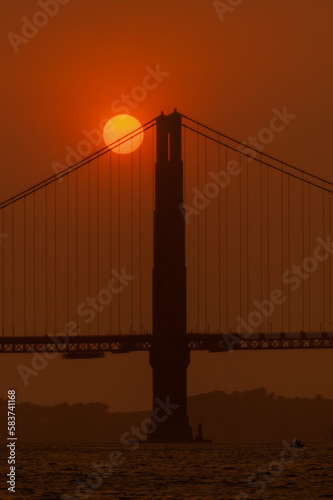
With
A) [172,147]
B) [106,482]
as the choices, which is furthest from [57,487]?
[172,147]

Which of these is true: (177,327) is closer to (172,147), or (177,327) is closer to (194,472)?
(172,147)

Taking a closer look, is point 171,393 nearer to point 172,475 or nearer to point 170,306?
point 170,306

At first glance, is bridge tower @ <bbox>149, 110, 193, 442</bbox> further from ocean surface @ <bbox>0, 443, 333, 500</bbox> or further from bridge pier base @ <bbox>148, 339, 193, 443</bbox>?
ocean surface @ <bbox>0, 443, 333, 500</bbox>

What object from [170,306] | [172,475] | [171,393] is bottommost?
[172,475]

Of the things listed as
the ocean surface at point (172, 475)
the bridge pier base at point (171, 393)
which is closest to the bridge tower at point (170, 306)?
the bridge pier base at point (171, 393)

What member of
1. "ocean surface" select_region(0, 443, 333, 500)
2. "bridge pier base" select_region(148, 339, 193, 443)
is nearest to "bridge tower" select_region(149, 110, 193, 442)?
"bridge pier base" select_region(148, 339, 193, 443)

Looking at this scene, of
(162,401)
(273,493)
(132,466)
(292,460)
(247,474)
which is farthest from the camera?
(162,401)
